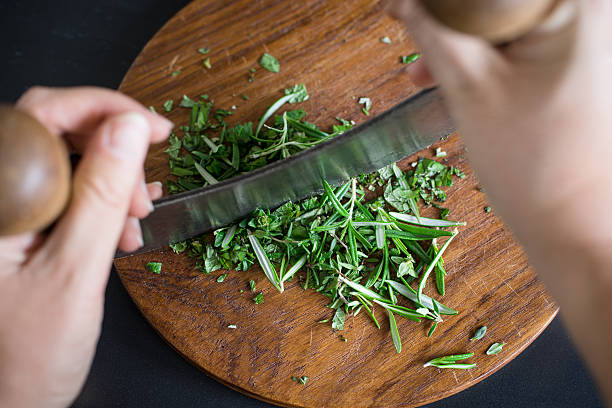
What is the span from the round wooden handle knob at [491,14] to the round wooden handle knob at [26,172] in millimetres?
498

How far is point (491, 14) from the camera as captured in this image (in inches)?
22.8

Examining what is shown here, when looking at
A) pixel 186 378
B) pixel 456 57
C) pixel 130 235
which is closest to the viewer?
pixel 456 57

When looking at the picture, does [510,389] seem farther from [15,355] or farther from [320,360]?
[15,355]

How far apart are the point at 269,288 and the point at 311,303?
0.34 ft

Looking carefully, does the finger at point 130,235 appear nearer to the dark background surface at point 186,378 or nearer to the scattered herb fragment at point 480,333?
the dark background surface at point 186,378

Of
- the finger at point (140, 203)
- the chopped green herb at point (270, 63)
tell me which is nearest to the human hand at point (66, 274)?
the finger at point (140, 203)

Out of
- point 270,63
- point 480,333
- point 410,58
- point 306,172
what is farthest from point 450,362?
point 270,63

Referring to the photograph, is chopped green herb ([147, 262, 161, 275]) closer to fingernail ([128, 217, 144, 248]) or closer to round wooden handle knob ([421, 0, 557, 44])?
fingernail ([128, 217, 144, 248])

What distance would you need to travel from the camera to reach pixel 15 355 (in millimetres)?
757

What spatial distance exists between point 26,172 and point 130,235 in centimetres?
38

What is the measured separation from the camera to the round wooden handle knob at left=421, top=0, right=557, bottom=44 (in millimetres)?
575

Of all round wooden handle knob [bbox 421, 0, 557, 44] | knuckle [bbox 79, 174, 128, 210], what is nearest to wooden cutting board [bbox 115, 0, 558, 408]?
knuckle [bbox 79, 174, 128, 210]

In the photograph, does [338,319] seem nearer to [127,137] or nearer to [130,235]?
[130,235]

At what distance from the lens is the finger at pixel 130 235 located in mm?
948
